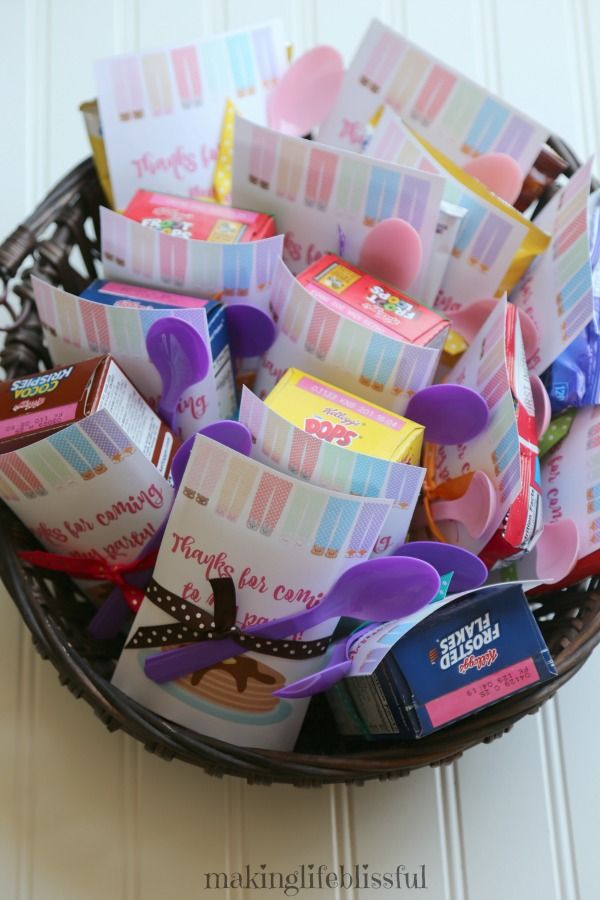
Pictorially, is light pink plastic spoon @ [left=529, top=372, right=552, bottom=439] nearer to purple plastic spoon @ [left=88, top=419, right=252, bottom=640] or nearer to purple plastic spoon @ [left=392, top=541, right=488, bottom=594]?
purple plastic spoon @ [left=392, top=541, right=488, bottom=594]

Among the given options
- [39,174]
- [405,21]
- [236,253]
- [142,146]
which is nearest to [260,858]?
[236,253]

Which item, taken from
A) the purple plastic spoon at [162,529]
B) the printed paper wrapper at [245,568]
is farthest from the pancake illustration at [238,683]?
the purple plastic spoon at [162,529]

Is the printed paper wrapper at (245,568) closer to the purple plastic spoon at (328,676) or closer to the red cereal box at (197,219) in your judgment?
the purple plastic spoon at (328,676)

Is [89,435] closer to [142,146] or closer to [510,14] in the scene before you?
[142,146]

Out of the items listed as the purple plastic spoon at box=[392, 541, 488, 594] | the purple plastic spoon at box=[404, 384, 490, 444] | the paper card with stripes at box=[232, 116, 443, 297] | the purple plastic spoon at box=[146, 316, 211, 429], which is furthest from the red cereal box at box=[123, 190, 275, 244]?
the purple plastic spoon at box=[392, 541, 488, 594]

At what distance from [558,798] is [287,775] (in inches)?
13.5

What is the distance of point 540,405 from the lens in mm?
972

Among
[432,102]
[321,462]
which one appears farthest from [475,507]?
[432,102]

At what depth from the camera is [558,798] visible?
1014 mm

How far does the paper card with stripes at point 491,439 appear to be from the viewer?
865 mm

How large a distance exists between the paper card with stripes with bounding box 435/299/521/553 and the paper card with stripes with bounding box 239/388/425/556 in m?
0.09

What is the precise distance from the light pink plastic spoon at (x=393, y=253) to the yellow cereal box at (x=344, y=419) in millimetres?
194

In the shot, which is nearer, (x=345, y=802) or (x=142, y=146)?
(x=345, y=802)

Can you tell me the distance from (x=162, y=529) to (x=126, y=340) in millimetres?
172
